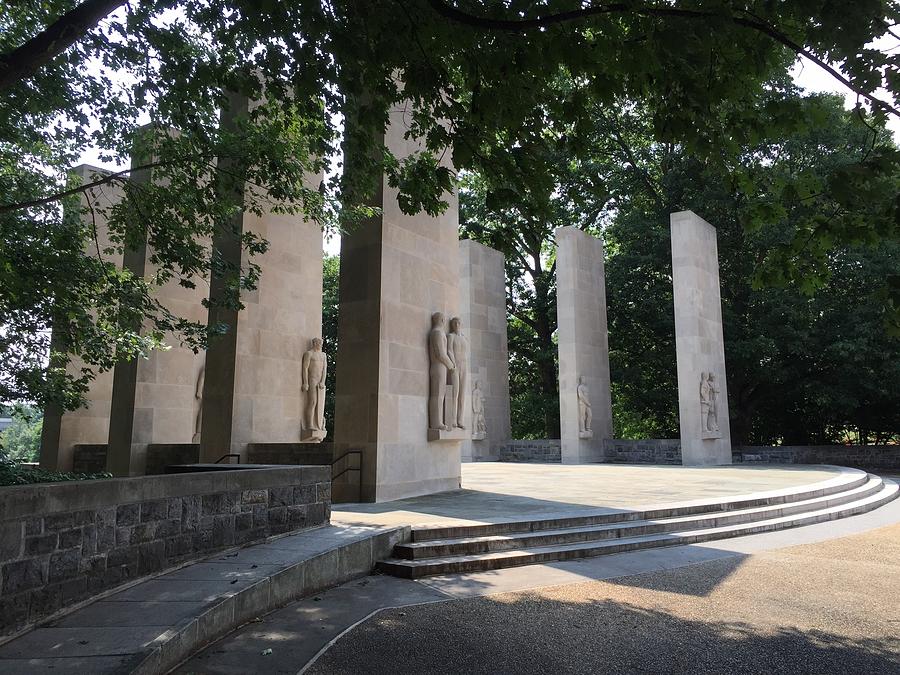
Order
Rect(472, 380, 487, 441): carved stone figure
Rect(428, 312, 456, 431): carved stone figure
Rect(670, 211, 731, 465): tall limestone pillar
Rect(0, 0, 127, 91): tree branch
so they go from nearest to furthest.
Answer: Rect(0, 0, 127, 91): tree branch, Rect(428, 312, 456, 431): carved stone figure, Rect(670, 211, 731, 465): tall limestone pillar, Rect(472, 380, 487, 441): carved stone figure

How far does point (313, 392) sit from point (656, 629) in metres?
10.3

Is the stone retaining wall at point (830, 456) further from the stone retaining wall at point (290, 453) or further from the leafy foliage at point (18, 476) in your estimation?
the leafy foliage at point (18, 476)

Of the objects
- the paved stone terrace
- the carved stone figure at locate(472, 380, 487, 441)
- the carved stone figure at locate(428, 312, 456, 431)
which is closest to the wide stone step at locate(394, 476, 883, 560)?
the paved stone terrace

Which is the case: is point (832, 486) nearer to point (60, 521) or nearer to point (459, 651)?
point (459, 651)

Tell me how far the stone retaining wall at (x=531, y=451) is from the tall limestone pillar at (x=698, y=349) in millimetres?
5569

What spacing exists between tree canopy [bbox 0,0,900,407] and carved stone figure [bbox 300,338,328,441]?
417 centimetres

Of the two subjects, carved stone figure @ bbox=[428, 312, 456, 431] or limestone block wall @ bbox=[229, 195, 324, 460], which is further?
limestone block wall @ bbox=[229, 195, 324, 460]

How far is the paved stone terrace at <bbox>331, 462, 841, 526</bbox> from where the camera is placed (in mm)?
8938

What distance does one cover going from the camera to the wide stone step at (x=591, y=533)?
7273mm

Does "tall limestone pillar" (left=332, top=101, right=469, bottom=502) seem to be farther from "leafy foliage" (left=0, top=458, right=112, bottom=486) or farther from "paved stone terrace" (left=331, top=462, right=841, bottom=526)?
"leafy foliage" (left=0, top=458, right=112, bottom=486)

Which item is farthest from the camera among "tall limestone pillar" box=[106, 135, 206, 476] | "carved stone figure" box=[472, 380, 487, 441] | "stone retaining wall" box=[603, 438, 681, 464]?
"carved stone figure" box=[472, 380, 487, 441]

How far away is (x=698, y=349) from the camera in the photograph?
23.3 meters

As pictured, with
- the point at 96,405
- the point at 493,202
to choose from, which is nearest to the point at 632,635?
the point at 493,202

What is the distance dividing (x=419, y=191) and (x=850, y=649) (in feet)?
16.1
